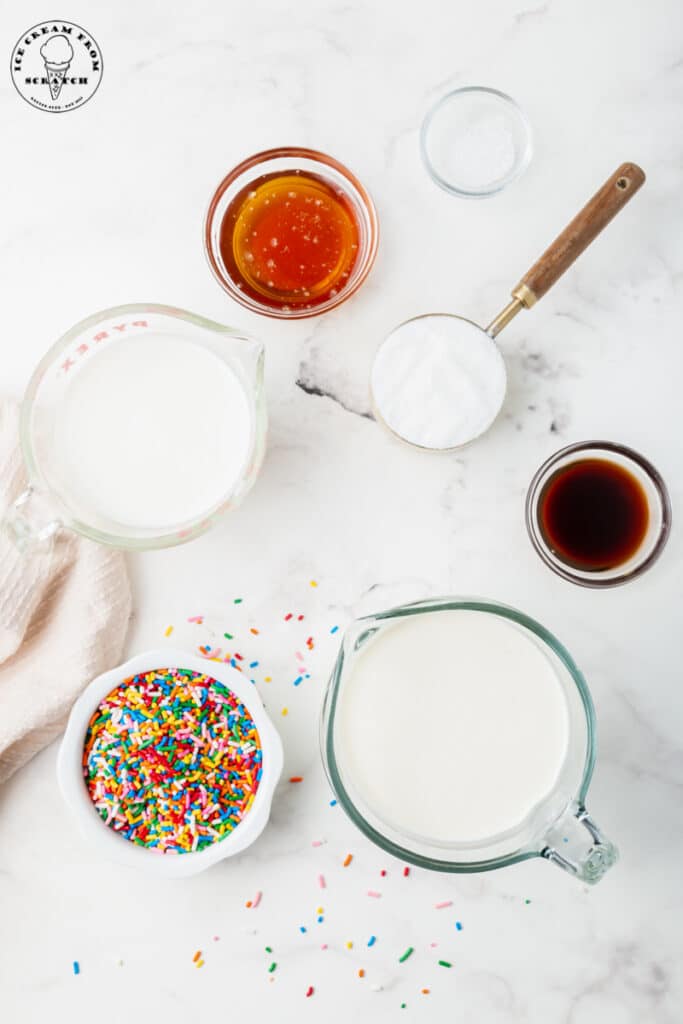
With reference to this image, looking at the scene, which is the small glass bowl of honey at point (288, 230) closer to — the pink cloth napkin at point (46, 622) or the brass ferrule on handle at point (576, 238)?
the brass ferrule on handle at point (576, 238)

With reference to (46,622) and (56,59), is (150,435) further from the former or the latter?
(56,59)

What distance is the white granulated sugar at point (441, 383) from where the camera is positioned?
126 cm

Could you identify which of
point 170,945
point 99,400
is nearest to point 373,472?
point 99,400

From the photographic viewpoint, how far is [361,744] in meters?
1.13

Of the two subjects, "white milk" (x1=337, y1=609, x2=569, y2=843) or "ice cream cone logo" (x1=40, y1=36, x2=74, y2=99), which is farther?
"ice cream cone logo" (x1=40, y1=36, x2=74, y2=99)

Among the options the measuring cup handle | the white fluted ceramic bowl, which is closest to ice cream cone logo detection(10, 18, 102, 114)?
the white fluted ceramic bowl

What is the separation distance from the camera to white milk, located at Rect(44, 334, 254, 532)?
121 centimetres

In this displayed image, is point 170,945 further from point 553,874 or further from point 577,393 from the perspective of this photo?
point 577,393

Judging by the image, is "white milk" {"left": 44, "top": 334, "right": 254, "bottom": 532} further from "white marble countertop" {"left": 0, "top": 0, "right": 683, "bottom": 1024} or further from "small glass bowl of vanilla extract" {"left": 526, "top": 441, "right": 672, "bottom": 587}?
"small glass bowl of vanilla extract" {"left": 526, "top": 441, "right": 672, "bottom": 587}

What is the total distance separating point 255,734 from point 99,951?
0.38 metres

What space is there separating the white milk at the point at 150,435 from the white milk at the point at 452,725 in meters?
0.30

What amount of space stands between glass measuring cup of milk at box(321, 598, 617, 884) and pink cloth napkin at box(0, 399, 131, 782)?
332mm

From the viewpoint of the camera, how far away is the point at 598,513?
129 cm

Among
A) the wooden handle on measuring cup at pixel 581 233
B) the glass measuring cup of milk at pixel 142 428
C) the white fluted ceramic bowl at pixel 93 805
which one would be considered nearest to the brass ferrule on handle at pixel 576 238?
the wooden handle on measuring cup at pixel 581 233
